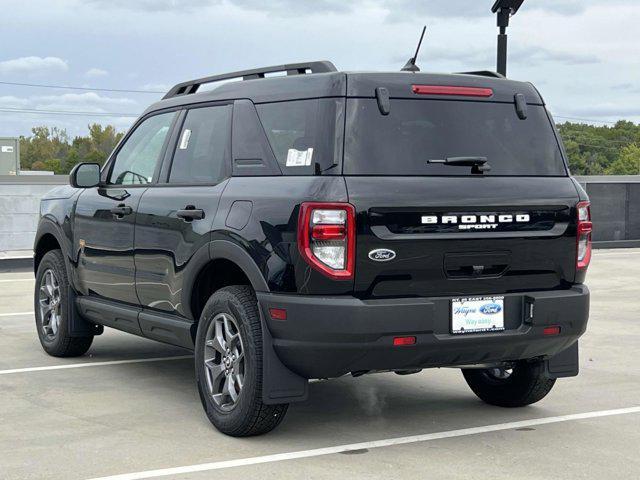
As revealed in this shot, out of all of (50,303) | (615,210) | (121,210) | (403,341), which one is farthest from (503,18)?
(615,210)

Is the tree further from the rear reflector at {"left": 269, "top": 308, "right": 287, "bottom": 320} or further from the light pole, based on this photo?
the rear reflector at {"left": 269, "top": 308, "right": 287, "bottom": 320}

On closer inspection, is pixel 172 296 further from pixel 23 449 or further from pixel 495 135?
pixel 495 135

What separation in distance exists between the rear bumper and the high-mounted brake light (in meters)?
1.15

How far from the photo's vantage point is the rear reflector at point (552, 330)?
611 centimetres

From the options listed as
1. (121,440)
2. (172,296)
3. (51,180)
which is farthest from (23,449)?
(51,180)

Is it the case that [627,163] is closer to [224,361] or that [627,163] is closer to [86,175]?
[86,175]

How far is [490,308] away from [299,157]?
4.28 ft

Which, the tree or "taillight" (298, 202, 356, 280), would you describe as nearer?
"taillight" (298, 202, 356, 280)

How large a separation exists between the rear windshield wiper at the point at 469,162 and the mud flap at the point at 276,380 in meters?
1.29

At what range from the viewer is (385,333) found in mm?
5660

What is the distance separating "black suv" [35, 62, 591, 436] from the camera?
567 centimetres

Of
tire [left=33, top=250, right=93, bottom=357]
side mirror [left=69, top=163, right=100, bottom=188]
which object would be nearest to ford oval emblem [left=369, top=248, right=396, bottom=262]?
side mirror [left=69, top=163, right=100, bottom=188]

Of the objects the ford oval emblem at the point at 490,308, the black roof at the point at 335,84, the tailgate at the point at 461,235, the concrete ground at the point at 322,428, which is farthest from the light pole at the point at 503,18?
the ford oval emblem at the point at 490,308

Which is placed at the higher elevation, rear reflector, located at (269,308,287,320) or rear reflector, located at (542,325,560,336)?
rear reflector, located at (269,308,287,320)
